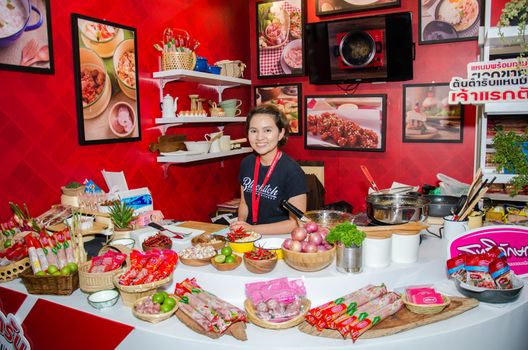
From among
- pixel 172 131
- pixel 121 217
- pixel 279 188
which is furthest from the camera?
pixel 172 131

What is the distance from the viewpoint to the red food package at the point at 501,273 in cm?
173

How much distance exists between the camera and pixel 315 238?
1.86 meters

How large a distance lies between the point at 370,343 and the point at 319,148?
3503mm

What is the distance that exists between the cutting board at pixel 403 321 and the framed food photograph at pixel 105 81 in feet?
7.41

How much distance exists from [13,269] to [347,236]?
1.66m

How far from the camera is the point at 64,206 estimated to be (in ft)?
8.80

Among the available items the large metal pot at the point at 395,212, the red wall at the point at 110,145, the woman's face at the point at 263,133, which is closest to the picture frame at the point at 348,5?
the red wall at the point at 110,145

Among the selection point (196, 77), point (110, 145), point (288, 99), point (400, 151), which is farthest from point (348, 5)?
point (110, 145)

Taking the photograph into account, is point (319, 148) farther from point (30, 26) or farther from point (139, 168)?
point (30, 26)

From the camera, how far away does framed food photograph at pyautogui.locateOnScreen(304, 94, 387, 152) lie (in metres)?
4.51

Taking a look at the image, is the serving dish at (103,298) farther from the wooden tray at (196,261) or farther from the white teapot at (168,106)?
the white teapot at (168,106)

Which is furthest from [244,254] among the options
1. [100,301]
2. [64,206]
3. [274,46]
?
Result: [274,46]

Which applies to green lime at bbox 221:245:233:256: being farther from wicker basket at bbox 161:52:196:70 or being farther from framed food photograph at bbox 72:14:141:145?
wicker basket at bbox 161:52:196:70

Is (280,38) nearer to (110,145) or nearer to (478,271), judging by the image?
(110,145)
